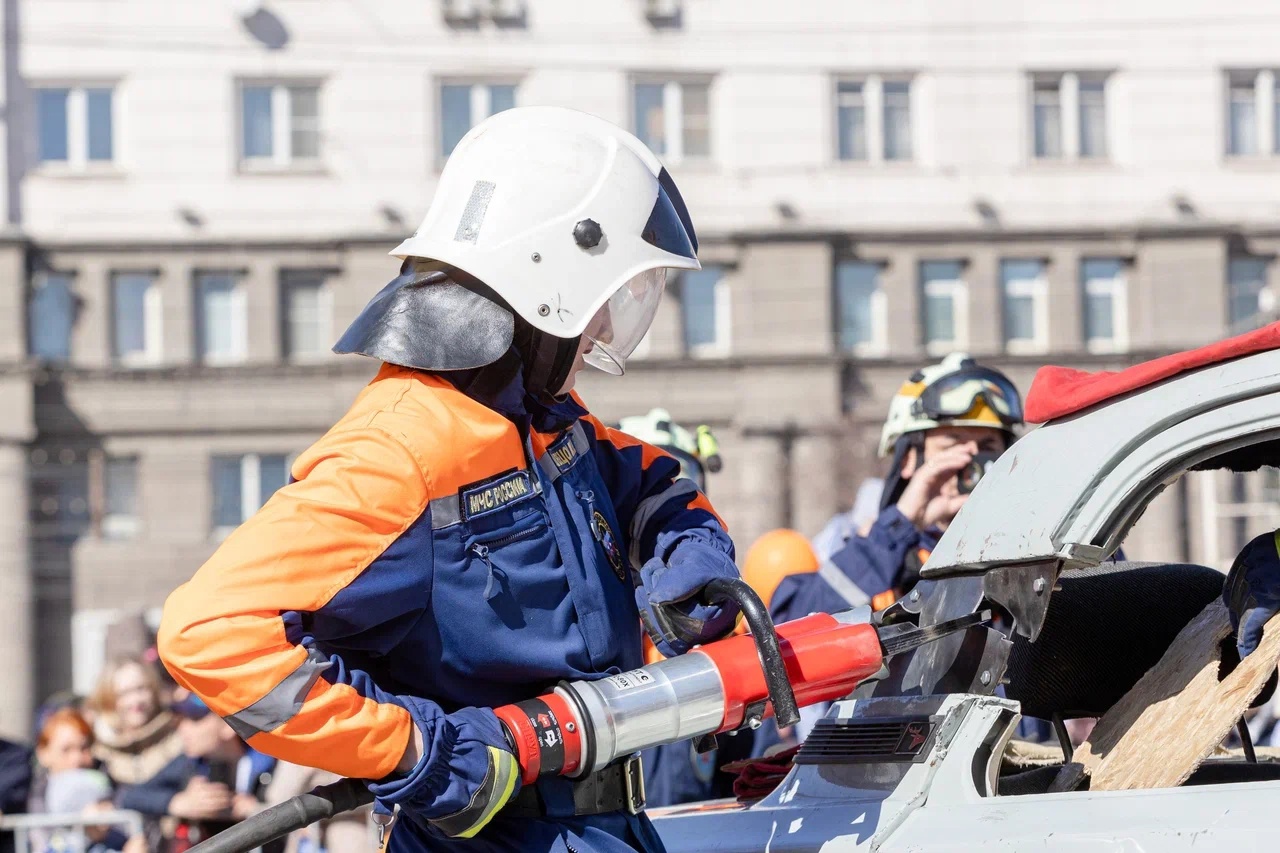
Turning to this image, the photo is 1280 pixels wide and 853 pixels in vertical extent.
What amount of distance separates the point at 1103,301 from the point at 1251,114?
3.74 m

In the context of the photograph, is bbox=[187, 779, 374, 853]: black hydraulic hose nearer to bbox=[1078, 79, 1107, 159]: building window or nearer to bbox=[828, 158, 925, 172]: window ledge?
bbox=[828, 158, 925, 172]: window ledge

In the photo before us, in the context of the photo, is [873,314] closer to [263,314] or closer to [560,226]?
[263,314]

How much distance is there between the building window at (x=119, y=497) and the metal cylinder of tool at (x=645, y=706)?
2304 centimetres

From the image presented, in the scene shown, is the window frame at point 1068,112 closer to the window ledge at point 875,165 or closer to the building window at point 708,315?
the window ledge at point 875,165

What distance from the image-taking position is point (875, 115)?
990 inches

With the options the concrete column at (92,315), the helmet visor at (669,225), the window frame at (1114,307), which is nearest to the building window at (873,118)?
the window frame at (1114,307)

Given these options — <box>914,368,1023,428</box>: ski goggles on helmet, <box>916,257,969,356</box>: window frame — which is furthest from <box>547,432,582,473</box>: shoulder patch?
<box>916,257,969,356</box>: window frame

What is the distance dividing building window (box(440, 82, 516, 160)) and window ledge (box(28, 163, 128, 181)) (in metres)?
4.87

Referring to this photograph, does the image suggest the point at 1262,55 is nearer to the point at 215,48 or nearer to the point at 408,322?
the point at 215,48

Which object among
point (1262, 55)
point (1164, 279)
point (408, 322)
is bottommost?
point (408, 322)

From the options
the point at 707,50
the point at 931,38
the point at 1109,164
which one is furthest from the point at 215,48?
the point at 1109,164

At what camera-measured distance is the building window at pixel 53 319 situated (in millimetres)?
24281

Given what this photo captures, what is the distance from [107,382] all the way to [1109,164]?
Result: 1582 centimetres

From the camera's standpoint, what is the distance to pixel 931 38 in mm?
25000
